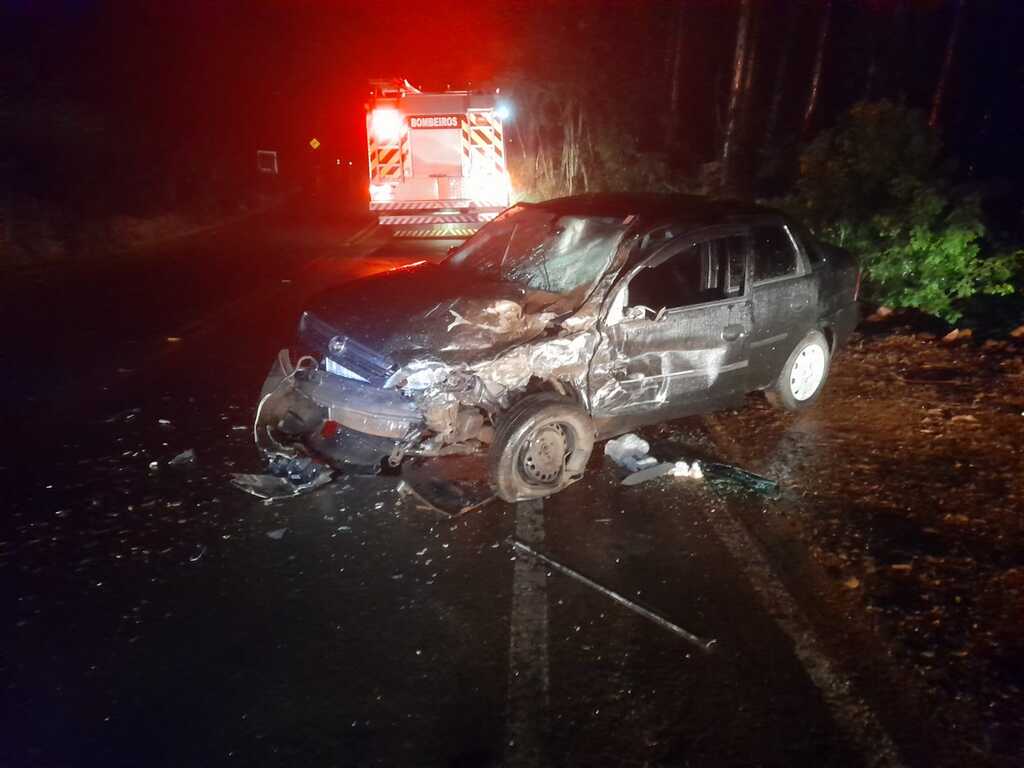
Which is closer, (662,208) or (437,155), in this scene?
(662,208)

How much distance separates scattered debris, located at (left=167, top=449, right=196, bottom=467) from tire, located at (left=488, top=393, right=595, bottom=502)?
7.50 feet

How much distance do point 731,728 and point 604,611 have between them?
86 centimetres

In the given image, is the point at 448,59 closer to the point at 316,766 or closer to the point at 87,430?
the point at 87,430

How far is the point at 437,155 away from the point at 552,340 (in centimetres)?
1009

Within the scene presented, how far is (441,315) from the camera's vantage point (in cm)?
493

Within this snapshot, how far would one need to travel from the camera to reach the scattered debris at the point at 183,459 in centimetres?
529

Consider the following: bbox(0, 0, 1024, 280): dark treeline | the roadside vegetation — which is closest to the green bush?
the roadside vegetation

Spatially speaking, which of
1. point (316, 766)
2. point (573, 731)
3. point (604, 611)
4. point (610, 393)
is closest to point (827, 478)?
point (610, 393)

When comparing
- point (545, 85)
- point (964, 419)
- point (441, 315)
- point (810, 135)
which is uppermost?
point (545, 85)

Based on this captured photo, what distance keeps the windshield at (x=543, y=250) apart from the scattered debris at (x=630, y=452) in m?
1.20

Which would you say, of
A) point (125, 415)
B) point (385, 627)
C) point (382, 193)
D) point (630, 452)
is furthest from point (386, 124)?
point (385, 627)

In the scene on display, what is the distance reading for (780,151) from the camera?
16.9 m

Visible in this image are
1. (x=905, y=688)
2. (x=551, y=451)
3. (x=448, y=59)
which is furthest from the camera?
(x=448, y=59)

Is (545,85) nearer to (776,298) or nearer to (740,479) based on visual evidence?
(776,298)
